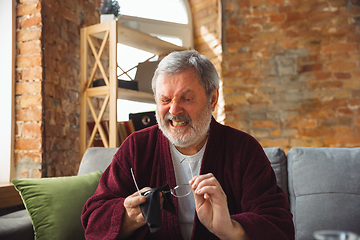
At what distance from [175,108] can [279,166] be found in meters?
0.72

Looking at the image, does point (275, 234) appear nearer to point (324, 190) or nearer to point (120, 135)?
point (324, 190)

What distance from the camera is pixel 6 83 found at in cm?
Answer: 208

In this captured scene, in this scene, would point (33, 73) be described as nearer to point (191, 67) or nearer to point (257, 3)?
point (191, 67)

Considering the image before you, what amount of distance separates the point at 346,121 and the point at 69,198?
94.9 inches

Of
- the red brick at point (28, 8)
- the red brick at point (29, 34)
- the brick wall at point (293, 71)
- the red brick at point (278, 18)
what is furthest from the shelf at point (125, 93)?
the red brick at point (278, 18)

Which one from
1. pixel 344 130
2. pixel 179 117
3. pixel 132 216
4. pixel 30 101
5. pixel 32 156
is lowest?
pixel 132 216

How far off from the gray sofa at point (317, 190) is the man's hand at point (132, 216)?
0.52 m

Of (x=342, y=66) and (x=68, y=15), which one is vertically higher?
(x=68, y=15)

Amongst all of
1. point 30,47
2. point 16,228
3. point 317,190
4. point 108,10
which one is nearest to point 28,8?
point 30,47

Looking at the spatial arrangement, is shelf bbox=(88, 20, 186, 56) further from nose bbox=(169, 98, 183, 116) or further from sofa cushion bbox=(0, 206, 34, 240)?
sofa cushion bbox=(0, 206, 34, 240)

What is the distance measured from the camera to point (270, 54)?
295 cm

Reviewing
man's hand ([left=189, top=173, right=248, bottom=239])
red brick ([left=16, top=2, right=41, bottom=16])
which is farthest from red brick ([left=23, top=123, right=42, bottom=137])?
man's hand ([left=189, top=173, right=248, bottom=239])

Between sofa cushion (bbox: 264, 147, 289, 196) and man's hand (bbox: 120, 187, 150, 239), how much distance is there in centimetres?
80

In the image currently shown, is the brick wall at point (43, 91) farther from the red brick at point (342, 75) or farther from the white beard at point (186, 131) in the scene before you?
the red brick at point (342, 75)
